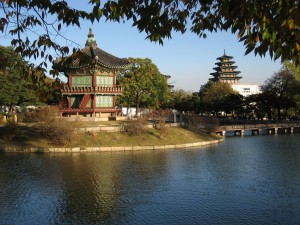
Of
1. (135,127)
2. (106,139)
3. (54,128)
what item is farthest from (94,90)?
(54,128)

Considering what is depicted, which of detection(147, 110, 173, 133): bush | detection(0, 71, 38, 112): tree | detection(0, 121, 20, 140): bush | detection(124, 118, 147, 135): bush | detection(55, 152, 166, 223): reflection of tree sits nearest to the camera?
detection(55, 152, 166, 223): reflection of tree

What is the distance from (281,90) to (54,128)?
47.6 metres

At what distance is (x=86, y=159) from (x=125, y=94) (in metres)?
31.0

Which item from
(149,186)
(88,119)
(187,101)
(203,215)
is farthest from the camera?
(187,101)

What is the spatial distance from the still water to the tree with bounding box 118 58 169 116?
1164 inches

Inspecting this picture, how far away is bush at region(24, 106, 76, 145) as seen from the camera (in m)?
35.1

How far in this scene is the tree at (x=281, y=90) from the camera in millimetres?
64419

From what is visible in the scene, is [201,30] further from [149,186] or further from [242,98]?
[242,98]

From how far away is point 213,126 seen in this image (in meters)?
49.4

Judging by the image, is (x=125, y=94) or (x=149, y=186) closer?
(x=149, y=186)

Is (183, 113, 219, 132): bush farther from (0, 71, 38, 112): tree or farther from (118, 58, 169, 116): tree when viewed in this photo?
(0, 71, 38, 112): tree

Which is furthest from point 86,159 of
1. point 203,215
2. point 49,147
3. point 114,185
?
point 203,215

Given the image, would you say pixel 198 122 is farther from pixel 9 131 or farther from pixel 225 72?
pixel 225 72

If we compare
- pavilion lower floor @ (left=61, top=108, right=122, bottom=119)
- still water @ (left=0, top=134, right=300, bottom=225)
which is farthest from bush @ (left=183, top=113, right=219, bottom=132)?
still water @ (left=0, top=134, right=300, bottom=225)
